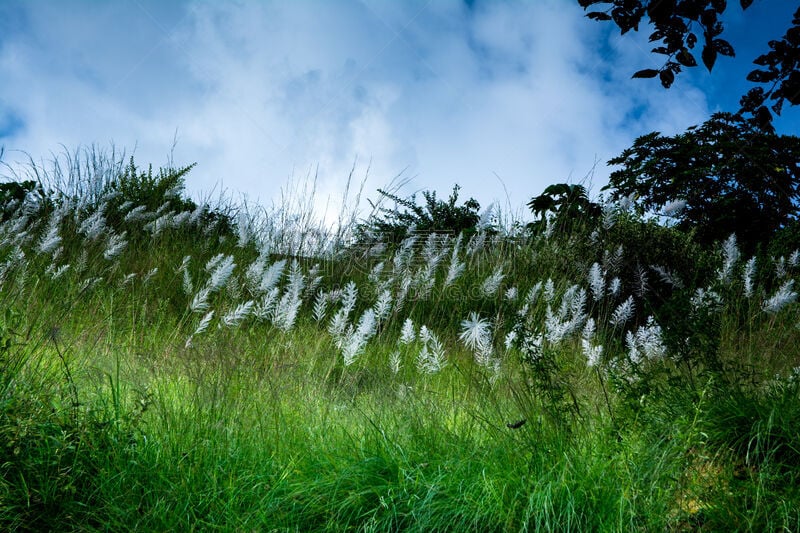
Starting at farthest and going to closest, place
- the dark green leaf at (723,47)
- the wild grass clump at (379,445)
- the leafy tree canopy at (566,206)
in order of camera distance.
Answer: the leafy tree canopy at (566,206) → the dark green leaf at (723,47) → the wild grass clump at (379,445)

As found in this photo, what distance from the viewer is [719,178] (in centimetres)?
1162

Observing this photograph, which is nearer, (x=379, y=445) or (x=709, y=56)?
(x=379, y=445)

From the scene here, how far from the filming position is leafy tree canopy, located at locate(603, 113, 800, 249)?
1073 cm

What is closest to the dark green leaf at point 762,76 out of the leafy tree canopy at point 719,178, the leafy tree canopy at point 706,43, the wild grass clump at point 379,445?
the leafy tree canopy at point 706,43

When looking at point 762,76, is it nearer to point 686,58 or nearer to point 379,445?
point 686,58

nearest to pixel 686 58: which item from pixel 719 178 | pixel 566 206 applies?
pixel 566 206

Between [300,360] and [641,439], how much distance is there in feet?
6.55

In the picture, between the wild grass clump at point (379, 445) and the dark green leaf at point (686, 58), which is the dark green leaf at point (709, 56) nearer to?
the dark green leaf at point (686, 58)

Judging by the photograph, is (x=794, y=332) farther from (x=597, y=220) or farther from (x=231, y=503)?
(x=231, y=503)

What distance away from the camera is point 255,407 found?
116 inches

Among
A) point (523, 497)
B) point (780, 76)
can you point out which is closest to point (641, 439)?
point (523, 497)

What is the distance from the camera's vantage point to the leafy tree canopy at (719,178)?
10727mm

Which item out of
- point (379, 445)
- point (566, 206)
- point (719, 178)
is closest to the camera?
point (379, 445)

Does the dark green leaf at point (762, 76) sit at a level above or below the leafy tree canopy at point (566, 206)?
below
